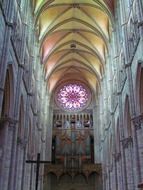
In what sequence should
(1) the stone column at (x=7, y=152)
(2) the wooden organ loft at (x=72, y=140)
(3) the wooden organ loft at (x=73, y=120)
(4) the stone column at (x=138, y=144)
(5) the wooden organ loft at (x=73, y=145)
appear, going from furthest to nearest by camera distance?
(3) the wooden organ loft at (x=73, y=120)
(2) the wooden organ loft at (x=72, y=140)
(5) the wooden organ loft at (x=73, y=145)
(4) the stone column at (x=138, y=144)
(1) the stone column at (x=7, y=152)

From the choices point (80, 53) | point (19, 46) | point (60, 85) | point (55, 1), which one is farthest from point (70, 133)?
point (19, 46)

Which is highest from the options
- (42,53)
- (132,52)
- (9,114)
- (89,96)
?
(42,53)

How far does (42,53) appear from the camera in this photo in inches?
1319

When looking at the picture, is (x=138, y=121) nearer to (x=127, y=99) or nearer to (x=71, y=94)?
(x=127, y=99)

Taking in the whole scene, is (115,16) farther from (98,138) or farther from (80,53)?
(98,138)

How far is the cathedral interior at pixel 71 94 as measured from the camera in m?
17.5

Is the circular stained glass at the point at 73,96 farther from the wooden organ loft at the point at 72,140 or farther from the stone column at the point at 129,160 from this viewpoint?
the stone column at the point at 129,160

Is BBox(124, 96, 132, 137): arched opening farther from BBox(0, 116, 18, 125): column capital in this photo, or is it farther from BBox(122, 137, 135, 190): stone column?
BBox(0, 116, 18, 125): column capital

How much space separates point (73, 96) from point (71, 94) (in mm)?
468

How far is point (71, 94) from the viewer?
42.1 metres

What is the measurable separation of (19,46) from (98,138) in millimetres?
20795

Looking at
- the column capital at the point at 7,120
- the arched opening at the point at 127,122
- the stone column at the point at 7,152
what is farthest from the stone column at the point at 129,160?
the column capital at the point at 7,120

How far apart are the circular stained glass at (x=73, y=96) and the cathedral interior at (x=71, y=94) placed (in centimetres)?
14

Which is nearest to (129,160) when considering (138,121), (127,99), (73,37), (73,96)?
(127,99)
